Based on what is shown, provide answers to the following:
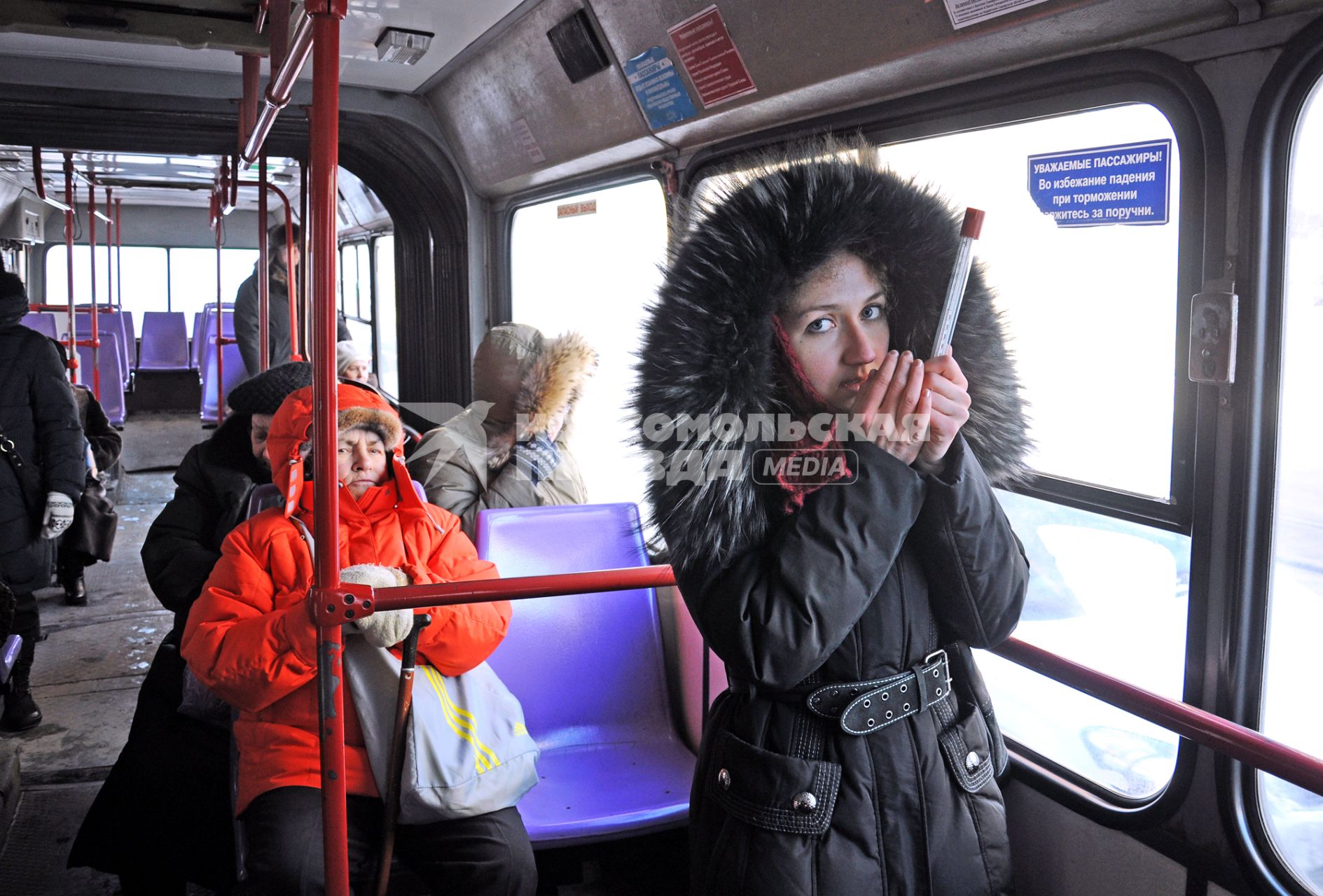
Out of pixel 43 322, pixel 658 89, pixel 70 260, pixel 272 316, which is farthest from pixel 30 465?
pixel 43 322

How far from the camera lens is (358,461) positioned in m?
2.28

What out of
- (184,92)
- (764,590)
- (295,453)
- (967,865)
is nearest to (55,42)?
(184,92)

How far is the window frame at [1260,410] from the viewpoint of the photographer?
154cm

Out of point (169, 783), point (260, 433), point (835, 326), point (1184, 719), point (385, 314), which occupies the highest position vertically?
point (385, 314)

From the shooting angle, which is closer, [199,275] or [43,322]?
[43,322]

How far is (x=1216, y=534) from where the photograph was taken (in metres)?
1.68

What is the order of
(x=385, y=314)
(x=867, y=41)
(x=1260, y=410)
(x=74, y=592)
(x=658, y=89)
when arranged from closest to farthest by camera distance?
(x=1260, y=410) → (x=867, y=41) → (x=658, y=89) → (x=74, y=592) → (x=385, y=314)

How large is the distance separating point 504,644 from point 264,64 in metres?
3.23

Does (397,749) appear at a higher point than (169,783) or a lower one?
higher

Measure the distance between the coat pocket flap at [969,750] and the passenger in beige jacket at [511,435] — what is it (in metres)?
1.94

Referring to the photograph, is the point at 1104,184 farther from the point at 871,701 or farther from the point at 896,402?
the point at 871,701

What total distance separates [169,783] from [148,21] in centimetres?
185

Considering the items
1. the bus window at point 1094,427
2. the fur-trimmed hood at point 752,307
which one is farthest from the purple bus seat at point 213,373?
the fur-trimmed hood at point 752,307


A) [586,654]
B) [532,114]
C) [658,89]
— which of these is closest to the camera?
[586,654]
